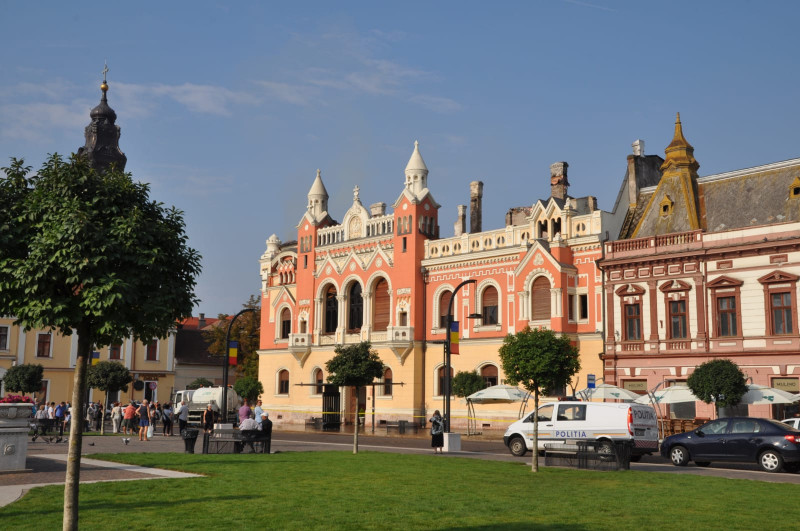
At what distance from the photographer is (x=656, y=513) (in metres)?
12.7

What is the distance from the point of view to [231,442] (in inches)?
958

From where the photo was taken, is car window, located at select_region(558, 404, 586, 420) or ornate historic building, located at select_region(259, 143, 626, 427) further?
ornate historic building, located at select_region(259, 143, 626, 427)

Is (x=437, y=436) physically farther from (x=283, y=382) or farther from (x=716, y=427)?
(x=283, y=382)

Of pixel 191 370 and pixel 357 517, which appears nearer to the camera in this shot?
pixel 357 517

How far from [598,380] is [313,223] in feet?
74.5

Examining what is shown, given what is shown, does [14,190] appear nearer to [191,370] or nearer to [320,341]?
[320,341]

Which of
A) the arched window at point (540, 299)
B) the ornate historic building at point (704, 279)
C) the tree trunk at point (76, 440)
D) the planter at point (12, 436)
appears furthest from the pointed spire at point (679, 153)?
the tree trunk at point (76, 440)

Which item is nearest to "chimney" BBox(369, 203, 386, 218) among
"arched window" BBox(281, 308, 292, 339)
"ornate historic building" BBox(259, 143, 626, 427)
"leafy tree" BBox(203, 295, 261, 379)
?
"ornate historic building" BBox(259, 143, 626, 427)

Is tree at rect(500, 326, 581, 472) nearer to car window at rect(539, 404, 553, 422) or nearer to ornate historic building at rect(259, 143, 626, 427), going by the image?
ornate historic building at rect(259, 143, 626, 427)

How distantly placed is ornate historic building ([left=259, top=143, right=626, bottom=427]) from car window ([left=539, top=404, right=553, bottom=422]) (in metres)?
14.2

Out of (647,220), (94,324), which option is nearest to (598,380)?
(647,220)

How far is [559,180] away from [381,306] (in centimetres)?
1279

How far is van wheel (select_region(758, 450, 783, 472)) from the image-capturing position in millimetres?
20922

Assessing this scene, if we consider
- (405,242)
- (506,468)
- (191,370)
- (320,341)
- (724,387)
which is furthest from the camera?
(191,370)
